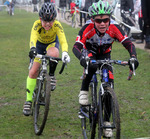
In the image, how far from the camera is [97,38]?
586cm

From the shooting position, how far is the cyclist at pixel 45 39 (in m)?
6.85

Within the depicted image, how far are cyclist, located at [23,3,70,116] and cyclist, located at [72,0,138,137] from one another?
60cm

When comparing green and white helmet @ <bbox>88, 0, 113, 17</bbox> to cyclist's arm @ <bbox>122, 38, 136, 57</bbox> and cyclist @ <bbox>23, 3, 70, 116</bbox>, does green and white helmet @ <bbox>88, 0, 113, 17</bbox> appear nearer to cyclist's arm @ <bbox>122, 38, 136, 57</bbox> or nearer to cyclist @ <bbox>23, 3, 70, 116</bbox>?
cyclist's arm @ <bbox>122, 38, 136, 57</bbox>

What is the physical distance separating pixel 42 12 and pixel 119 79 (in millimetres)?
4514

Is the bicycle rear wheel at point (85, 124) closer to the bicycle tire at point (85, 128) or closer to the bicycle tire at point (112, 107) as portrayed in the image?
the bicycle tire at point (85, 128)

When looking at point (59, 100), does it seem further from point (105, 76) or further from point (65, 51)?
point (105, 76)

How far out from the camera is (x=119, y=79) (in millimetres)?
10812

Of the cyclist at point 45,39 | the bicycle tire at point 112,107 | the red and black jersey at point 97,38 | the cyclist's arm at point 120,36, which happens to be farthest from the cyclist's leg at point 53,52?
the bicycle tire at point 112,107

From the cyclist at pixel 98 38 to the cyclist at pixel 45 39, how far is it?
0.60 m

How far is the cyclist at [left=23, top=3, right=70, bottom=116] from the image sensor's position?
6.85 meters

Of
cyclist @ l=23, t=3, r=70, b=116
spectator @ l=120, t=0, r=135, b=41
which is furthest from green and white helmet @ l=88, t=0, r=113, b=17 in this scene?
spectator @ l=120, t=0, r=135, b=41

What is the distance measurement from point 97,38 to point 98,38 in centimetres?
2

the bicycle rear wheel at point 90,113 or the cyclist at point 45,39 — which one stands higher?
the cyclist at point 45,39

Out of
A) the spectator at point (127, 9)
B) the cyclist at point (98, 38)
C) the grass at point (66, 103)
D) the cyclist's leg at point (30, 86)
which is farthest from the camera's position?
the spectator at point (127, 9)
